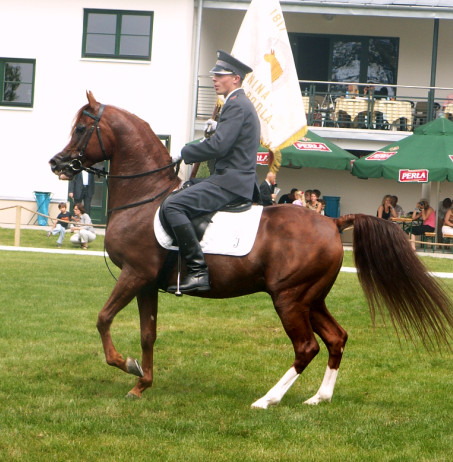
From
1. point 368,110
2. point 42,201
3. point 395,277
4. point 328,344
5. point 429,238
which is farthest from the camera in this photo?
point 42,201

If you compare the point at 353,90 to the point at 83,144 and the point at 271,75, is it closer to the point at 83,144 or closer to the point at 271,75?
the point at 271,75

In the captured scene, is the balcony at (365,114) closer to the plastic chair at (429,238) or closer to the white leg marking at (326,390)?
the plastic chair at (429,238)

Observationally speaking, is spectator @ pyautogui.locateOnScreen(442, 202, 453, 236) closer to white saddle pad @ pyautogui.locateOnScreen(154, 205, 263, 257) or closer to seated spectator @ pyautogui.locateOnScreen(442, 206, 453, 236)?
seated spectator @ pyautogui.locateOnScreen(442, 206, 453, 236)

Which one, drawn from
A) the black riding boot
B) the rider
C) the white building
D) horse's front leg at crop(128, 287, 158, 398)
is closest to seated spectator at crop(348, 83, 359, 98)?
the white building

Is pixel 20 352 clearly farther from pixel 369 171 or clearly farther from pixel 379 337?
pixel 369 171

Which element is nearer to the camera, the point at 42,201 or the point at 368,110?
the point at 368,110

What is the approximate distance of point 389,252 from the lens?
7.07 metres

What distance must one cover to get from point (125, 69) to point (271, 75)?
49.0 ft

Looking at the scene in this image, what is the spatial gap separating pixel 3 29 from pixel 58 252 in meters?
12.1

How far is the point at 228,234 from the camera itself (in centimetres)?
695

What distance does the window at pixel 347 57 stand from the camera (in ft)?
94.8

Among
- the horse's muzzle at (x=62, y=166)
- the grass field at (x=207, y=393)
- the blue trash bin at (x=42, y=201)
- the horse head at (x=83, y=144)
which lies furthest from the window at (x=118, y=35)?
the horse's muzzle at (x=62, y=166)

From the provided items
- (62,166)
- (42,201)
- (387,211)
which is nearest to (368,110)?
(387,211)

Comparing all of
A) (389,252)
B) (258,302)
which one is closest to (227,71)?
(389,252)
